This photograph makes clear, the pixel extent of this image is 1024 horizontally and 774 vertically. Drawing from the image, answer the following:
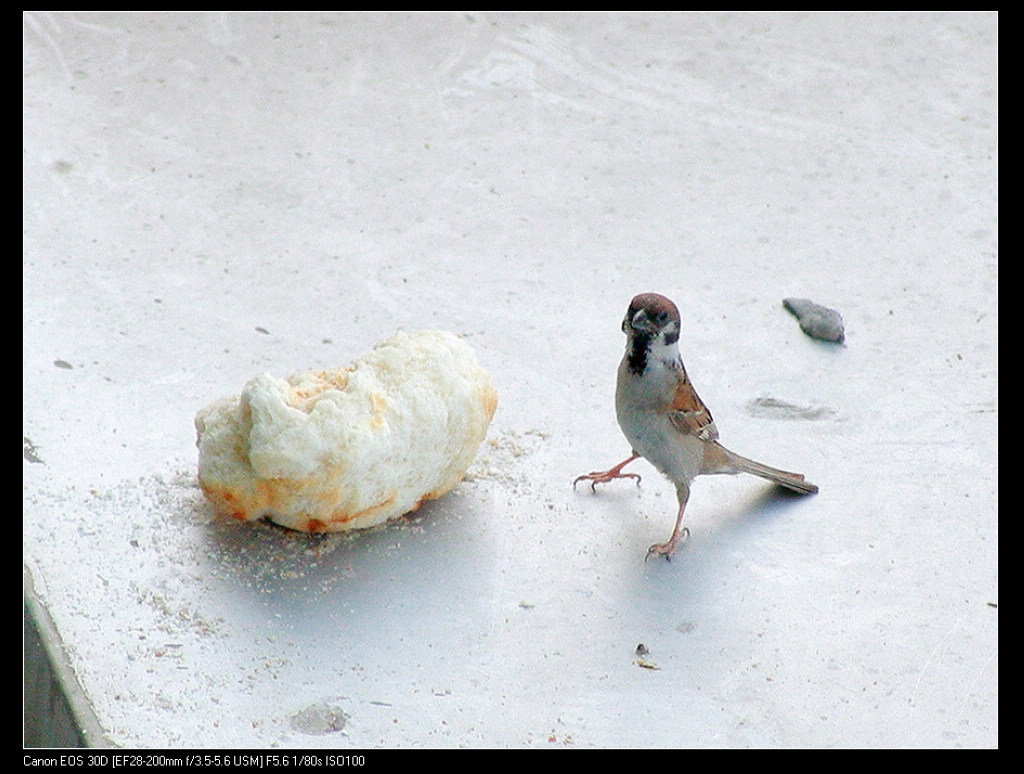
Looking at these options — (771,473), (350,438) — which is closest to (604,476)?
(771,473)

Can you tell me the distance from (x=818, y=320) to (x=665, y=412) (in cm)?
105

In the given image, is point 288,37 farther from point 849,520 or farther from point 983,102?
point 849,520

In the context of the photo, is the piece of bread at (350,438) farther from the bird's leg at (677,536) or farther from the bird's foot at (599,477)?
the bird's leg at (677,536)

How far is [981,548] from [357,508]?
151cm

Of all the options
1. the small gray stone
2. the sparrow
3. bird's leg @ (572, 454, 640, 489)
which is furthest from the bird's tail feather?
the small gray stone

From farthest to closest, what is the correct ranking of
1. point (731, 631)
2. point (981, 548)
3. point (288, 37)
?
point (288, 37), point (981, 548), point (731, 631)

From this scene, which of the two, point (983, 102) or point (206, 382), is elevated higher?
point (983, 102)

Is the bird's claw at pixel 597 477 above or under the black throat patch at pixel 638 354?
under

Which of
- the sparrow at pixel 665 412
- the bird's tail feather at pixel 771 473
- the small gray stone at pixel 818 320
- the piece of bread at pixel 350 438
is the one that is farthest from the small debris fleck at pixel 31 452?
the small gray stone at pixel 818 320

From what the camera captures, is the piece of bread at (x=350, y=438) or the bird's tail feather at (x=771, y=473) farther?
the bird's tail feather at (x=771, y=473)

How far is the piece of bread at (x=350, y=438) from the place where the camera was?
3.08m

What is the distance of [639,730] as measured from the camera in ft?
9.00

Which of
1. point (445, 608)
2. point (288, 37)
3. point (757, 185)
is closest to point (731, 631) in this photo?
point (445, 608)

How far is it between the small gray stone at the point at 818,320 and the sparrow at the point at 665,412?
0.90 meters
